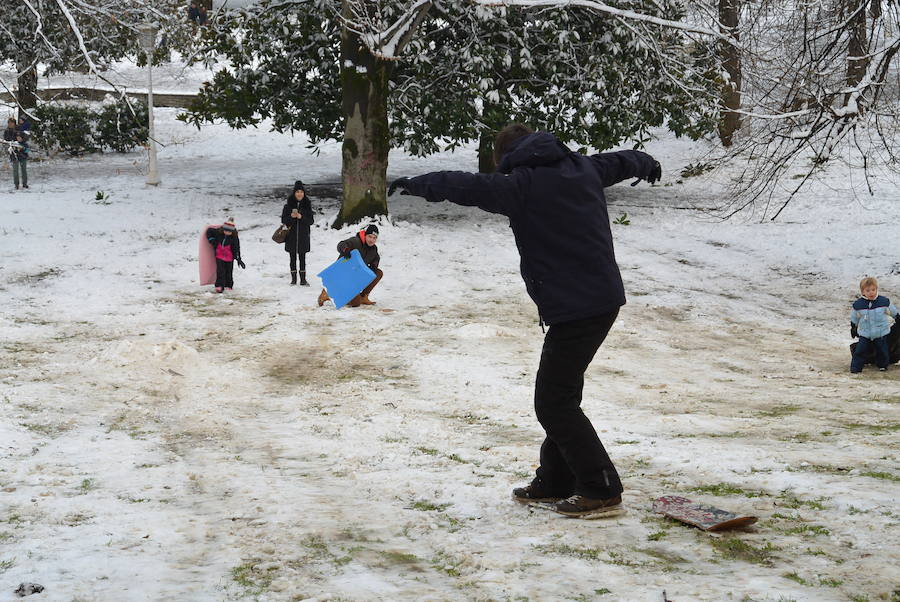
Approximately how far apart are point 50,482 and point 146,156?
24281 millimetres

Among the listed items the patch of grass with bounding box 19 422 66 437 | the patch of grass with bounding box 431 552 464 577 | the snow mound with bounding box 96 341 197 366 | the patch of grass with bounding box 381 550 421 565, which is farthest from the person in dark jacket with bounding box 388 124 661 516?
the snow mound with bounding box 96 341 197 366

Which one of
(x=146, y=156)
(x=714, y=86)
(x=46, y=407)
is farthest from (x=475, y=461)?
(x=146, y=156)

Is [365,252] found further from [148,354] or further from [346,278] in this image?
[148,354]

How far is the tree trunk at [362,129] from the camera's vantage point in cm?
1673

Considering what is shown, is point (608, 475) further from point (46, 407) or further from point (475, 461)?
point (46, 407)

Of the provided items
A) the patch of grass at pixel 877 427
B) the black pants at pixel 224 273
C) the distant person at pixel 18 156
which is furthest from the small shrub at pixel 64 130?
the patch of grass at pixel 877 427

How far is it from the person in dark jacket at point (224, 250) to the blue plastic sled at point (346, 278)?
1679 mm

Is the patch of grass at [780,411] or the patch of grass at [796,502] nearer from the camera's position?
the patch of grass at [796,502]

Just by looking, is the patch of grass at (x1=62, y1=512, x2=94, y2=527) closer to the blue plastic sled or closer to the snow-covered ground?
the snow-covered ground

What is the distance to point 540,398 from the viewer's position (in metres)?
4.17

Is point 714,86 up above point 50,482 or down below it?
above

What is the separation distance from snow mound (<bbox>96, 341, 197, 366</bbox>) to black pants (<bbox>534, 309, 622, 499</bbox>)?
18.7ft

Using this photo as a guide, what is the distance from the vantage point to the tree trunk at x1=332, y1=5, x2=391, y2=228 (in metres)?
16.7

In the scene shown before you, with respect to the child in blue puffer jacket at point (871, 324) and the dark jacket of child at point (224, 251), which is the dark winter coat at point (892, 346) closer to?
the child in blue puffer jacket at point (871, 324)
